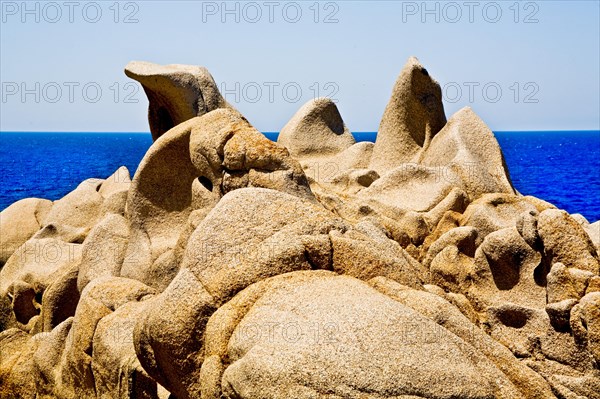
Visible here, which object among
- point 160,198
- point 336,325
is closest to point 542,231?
point 336,325

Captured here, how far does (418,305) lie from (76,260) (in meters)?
6.73

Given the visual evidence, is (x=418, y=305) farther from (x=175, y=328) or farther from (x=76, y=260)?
(x=76, y=260)

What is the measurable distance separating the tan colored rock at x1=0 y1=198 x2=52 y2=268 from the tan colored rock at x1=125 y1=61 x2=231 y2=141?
3.47 m

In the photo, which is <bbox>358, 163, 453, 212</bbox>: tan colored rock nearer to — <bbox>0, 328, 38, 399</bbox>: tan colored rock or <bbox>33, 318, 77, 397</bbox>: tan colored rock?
<bbox>33, 318, 77, 397</bbox>: tan colored rock

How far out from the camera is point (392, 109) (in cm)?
1562

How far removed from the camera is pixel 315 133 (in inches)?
675

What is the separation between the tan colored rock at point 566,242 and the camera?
378 inches

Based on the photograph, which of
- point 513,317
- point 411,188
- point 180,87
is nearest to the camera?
point 513,317

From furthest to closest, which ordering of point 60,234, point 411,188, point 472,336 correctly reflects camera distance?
point 60,234
point 411,188
point 472,336

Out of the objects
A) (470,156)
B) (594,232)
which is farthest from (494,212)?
(470,156)

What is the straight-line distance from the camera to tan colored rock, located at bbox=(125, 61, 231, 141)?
522 inches

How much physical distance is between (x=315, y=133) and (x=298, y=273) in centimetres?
985

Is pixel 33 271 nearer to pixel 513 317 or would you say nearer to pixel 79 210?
pixel 79 210

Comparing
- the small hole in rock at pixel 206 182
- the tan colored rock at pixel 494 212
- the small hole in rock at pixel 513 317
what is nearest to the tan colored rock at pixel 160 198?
the small hole in rock at pixel 206 182
